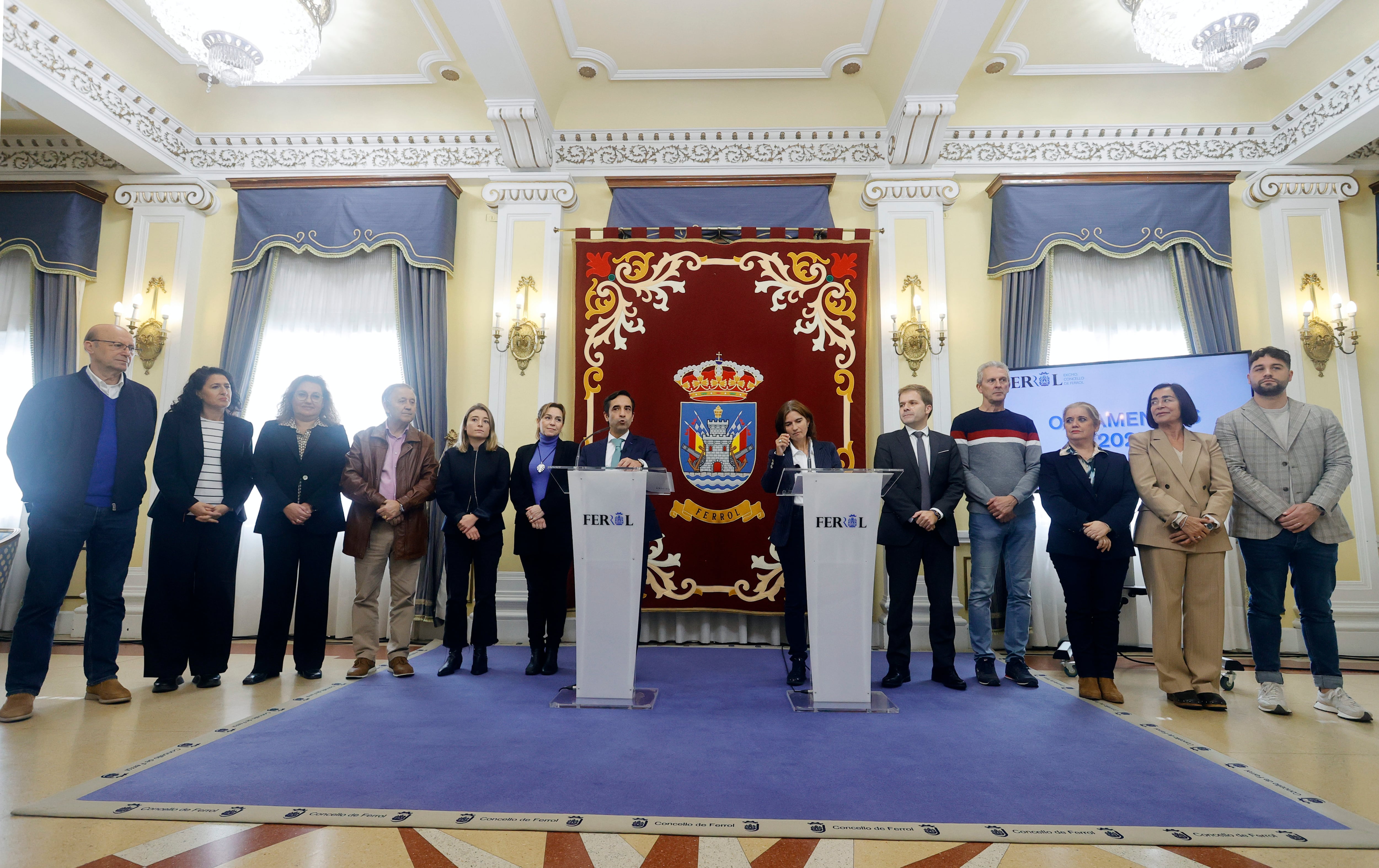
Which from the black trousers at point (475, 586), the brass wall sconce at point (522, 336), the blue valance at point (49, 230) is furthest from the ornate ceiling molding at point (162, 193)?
the black trousers at point (475, 586)

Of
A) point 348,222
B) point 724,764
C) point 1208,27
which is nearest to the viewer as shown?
point 724,764

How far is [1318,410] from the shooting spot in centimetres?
304

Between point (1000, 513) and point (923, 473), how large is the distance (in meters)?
0.43

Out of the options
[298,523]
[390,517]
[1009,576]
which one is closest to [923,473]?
[1009,576]

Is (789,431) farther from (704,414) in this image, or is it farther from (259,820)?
(259,820)

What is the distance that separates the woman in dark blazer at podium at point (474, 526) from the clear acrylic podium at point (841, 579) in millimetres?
1690

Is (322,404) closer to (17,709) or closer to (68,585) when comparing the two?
(68,585)

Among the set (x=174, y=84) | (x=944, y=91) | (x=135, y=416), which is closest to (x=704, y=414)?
(x=944, y=91)

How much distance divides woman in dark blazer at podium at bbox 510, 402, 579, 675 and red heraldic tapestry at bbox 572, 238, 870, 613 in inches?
38.5

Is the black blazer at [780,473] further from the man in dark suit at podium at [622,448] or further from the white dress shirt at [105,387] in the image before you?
the white dress shirt at [105,387]

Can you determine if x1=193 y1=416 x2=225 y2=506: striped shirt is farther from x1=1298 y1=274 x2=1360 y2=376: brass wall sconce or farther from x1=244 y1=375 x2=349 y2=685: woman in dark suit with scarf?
x1=1298 y1=274 x2=1360 y2=376: brass wall sconce

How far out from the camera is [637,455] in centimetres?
347

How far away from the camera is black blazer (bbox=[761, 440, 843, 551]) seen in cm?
336

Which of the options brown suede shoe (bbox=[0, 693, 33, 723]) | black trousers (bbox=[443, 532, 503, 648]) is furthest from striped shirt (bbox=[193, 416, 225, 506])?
black trousers (bbox=[443, 532, 503, 648])
